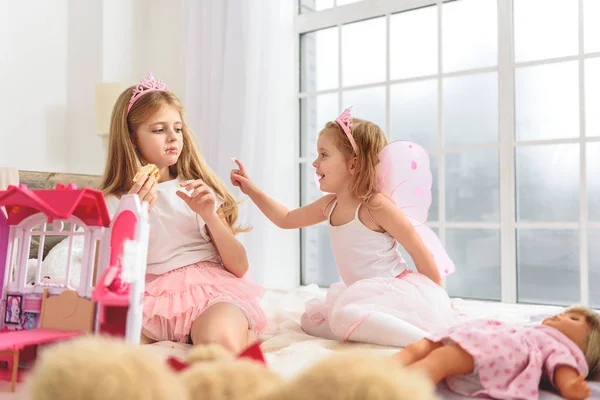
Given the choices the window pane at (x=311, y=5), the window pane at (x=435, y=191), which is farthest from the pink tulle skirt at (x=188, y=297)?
the window pane at (x=311, y=5)

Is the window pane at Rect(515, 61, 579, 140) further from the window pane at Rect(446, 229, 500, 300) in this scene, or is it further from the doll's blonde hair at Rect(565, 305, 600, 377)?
the doll's blonde hair at Rect(565, 305, 600, 377)

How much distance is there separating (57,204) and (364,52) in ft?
7.78

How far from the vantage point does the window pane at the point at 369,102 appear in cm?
310

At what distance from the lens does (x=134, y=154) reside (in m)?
1.78

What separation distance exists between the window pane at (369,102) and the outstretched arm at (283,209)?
46.4 inches

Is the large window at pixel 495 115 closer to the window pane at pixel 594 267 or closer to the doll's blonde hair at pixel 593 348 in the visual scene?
the window pane at pixel 594 267

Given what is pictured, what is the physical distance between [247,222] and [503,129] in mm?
1267

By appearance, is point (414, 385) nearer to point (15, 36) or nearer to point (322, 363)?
point (322, 363)

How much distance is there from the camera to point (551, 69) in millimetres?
2607

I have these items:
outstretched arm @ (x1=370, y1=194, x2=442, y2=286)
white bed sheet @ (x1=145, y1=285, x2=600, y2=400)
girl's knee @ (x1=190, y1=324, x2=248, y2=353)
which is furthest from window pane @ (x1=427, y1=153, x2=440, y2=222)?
girl's knee @ (x1=190, y1=324, x2=248, y2=353)

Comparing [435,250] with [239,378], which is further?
[435,250]

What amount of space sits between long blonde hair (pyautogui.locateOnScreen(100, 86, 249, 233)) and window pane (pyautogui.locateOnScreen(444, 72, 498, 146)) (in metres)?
1.42

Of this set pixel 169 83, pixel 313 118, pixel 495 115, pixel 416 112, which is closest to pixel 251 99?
pixel 313 118

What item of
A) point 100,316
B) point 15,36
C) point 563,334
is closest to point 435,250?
point 563,334
